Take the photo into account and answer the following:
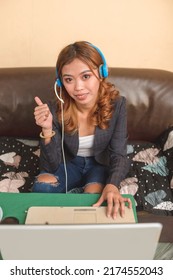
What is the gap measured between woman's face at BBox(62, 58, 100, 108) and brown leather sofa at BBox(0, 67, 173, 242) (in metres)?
0.44

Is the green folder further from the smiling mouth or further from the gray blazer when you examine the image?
the smiling mouth

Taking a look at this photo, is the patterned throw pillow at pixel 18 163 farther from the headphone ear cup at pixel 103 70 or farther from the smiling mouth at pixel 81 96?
the headphone ear cup at pixel 103 70

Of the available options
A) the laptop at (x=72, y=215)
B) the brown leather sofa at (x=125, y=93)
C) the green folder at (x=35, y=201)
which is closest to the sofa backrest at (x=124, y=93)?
the brown leather sofa at (x=125, y=93)

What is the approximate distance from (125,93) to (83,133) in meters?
0.42

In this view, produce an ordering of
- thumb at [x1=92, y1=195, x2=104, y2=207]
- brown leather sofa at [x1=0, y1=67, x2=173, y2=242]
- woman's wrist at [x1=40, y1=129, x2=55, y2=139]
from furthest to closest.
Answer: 1. brown leather sofa at [x1=0, y1=67, x2=173, y2=242]
2. woman's wrist at [x1=40, y1=129, x2=55, y2=139]
3. thumb at [x1=92, y1=195, x2=104, y2=207]

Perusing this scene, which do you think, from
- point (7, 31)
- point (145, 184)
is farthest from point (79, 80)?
point (7, 31)

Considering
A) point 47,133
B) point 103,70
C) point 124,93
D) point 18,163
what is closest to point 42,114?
point 47,133

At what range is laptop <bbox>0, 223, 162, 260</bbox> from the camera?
0.50m

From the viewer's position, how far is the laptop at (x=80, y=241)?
0.50 metres

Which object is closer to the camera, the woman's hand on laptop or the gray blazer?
the woman's hand on laptop

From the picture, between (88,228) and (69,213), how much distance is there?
360 mm

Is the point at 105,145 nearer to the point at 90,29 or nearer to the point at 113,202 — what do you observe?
the point at 113,202

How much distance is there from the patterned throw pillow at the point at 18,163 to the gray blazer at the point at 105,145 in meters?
0.18

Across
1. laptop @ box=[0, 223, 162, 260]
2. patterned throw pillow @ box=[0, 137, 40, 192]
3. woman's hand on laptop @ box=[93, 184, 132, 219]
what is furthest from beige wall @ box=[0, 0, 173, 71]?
laptop @ box=[0, 223, 162, 260]
